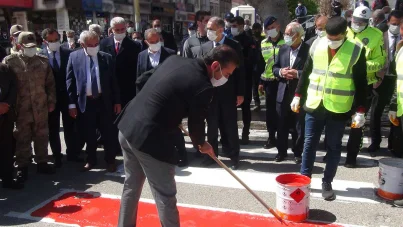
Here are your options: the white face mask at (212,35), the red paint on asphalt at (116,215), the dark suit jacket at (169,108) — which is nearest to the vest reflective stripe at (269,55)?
the white face mask at (212,35)

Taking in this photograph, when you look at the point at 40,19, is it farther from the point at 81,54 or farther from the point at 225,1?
the point at 225,1

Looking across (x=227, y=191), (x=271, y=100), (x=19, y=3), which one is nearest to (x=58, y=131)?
(x=227, y=191)

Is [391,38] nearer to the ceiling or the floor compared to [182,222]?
nearer to the ceiling

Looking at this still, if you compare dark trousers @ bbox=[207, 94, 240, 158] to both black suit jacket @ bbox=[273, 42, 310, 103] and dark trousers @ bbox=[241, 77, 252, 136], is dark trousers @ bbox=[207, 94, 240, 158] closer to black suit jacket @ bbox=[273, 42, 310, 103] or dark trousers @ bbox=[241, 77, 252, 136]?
black suit jacket @ bbox=[273, 42, 310, 103]

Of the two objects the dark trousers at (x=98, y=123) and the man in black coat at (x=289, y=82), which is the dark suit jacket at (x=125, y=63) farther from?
the man in black coat at (x=289, y=82)

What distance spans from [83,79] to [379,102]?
4338 mm

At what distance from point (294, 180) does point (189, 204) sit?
3.97ft

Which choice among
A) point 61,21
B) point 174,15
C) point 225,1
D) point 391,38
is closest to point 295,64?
point 391,38

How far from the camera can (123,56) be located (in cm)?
655

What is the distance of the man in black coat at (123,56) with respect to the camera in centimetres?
656

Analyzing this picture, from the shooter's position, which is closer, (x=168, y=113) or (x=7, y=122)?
(x=168, y=113)

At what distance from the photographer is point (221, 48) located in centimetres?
332

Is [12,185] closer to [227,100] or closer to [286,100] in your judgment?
[227,100]

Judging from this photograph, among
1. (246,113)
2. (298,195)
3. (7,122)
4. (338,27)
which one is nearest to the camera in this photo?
(298,195)
